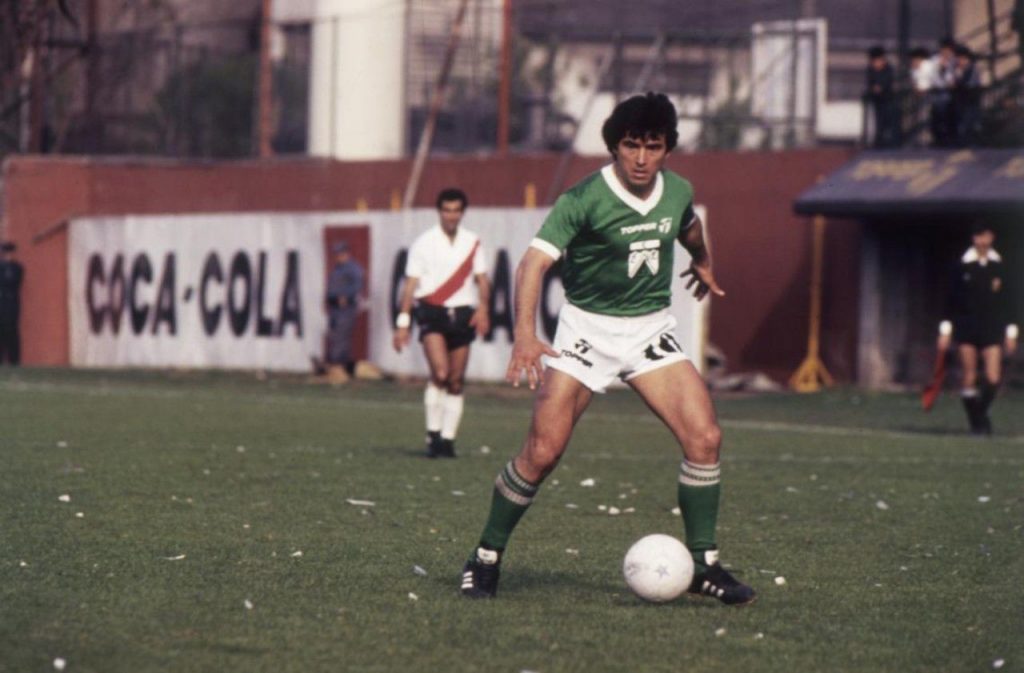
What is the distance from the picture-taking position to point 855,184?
28.4 m

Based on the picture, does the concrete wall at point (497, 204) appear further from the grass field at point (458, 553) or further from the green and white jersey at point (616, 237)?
the green and white jersey at point (616, 237)

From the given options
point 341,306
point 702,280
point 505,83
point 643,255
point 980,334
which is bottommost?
point 341,306

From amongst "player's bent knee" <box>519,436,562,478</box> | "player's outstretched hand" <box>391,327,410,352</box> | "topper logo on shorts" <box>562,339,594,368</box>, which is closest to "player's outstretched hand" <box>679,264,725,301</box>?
A: "topper logo on shorts" <box>562,339,594,368</box>

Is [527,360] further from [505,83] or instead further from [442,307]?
[505,83]

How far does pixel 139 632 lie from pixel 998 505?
747 centimetres

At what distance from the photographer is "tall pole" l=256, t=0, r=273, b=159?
38.0 m

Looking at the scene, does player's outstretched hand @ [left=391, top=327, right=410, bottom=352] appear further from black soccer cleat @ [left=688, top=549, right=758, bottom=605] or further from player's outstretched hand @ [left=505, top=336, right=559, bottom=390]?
player's outstretched hand @ [left=505, top=336, right=559, bottom=390]

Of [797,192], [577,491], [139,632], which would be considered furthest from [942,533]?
[797,192]

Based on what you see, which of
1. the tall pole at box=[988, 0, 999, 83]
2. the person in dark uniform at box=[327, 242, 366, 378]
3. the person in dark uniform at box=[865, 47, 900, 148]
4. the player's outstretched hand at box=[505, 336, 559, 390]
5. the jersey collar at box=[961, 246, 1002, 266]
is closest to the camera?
the player's outstretched hand at box=[505, 336, 559, 390]

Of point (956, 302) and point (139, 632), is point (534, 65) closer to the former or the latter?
point (956, 302)

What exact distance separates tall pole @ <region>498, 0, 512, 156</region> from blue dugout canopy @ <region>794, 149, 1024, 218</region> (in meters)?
6.86

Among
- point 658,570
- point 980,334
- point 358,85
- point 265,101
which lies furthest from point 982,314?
point 265,101

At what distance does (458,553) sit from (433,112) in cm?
2560

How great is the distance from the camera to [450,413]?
55.4 ft
